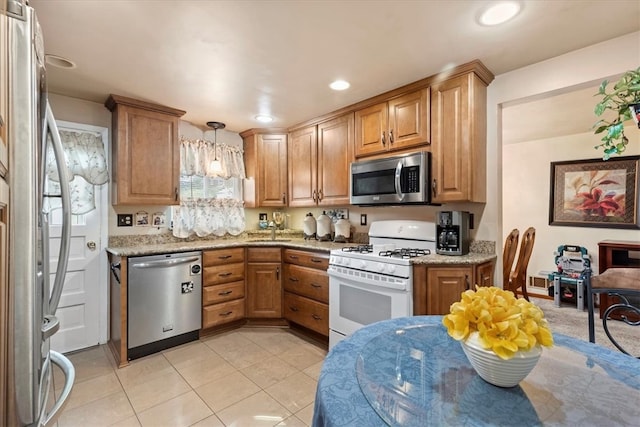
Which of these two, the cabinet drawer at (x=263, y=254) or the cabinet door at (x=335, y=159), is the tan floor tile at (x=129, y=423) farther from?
the cabinet door at (x=335, y=159)

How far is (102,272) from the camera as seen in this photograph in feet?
9.32

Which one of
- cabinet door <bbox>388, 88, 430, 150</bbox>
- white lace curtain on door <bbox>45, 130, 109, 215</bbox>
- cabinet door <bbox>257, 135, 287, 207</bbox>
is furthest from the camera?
cabinet door <bbox>257, 135, 287, 207</bbox>

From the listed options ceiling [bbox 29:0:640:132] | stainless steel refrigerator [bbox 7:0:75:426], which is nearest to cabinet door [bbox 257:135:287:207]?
ceiling [bbox 29:0:640:132]

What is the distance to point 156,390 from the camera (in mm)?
2080

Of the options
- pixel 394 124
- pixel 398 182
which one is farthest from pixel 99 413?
pixel 394 124

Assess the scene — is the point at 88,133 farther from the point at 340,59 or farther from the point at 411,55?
the point at 411,55

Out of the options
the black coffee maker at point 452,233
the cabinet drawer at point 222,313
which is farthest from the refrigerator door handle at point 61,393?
the black coffee maker at point 452,233

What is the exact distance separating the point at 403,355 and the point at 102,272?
10.0 feet

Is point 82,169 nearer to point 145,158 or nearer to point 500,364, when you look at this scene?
point 145,158

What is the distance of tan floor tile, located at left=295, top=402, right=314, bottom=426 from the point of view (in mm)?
1762

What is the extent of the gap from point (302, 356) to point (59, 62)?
2.86 metres

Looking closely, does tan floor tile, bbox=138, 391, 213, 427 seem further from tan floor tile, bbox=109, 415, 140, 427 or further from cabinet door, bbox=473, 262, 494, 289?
cabinet door, bbox=473, 262, 494, 289

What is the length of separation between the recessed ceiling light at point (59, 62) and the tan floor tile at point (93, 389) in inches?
86.8

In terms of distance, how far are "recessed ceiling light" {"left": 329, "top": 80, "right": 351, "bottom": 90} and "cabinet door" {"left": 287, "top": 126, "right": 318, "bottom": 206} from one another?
832 millimetres
